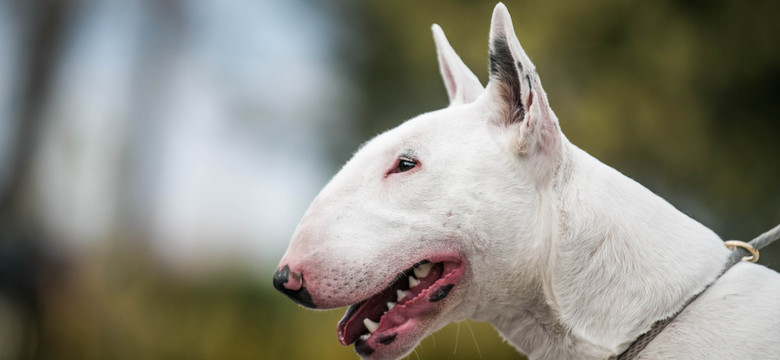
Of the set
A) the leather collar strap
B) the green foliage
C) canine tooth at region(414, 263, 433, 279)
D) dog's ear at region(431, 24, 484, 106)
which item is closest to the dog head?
canine tooth at region(414, 263, 433, 279)

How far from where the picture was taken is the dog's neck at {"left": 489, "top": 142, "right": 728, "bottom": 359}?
193 cm

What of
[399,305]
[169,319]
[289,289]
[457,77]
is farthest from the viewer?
[169,319]

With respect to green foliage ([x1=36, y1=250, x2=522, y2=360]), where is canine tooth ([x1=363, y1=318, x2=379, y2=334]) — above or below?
above

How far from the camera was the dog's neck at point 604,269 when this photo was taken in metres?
1.93

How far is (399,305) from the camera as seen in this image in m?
2.05

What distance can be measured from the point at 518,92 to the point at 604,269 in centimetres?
64

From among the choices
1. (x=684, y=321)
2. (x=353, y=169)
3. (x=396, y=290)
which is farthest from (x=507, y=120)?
(x=684, y=321)

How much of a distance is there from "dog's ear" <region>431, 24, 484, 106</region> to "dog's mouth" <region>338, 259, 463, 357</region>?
0.88m

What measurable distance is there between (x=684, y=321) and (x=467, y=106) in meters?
1.00

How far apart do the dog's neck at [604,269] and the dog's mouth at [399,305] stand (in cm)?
25

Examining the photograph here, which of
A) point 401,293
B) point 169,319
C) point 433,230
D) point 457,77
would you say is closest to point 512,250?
point 433,230

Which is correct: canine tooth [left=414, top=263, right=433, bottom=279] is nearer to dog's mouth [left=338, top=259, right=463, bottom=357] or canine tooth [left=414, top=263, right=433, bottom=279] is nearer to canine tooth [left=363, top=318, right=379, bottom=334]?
dog's mouth [left=338, top=259, right=463, bottom=357]

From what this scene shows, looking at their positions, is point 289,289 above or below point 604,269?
below

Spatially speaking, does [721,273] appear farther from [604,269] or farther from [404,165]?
[404,165]
